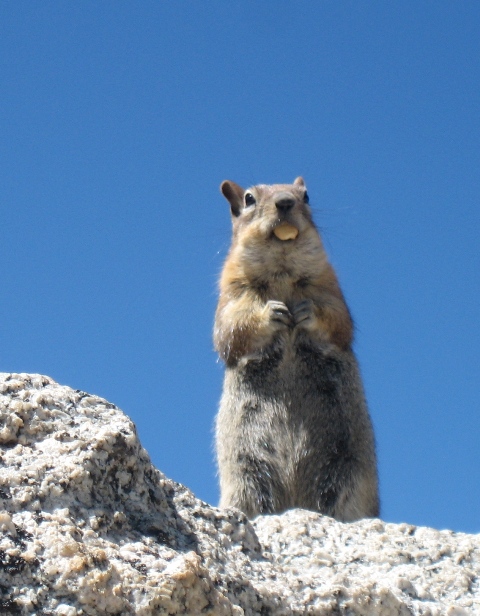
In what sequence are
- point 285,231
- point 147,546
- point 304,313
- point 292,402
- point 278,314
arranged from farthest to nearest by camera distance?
point 285,231 < point 304,313 < point 278,314 < point 292,402 < point 147,546

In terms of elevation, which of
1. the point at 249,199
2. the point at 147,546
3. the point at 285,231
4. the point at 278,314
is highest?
the point at 249,199

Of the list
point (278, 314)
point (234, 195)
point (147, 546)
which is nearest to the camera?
point (147, 546)

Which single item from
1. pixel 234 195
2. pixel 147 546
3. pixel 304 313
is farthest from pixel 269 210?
pixel 147 546

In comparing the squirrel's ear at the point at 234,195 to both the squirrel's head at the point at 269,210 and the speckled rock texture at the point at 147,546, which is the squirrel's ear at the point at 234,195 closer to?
the squirrel's head at the point at 269,210

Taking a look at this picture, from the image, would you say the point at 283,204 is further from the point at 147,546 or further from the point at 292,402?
the point at 147,546

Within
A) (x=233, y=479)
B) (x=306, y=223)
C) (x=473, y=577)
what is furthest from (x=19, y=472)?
(x=306, y=223)

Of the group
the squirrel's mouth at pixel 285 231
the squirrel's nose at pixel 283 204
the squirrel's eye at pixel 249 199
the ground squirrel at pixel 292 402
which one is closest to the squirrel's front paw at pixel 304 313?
the ground squirrel at pixel 292 402

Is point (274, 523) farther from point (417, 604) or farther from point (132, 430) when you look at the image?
point (132, 430)
